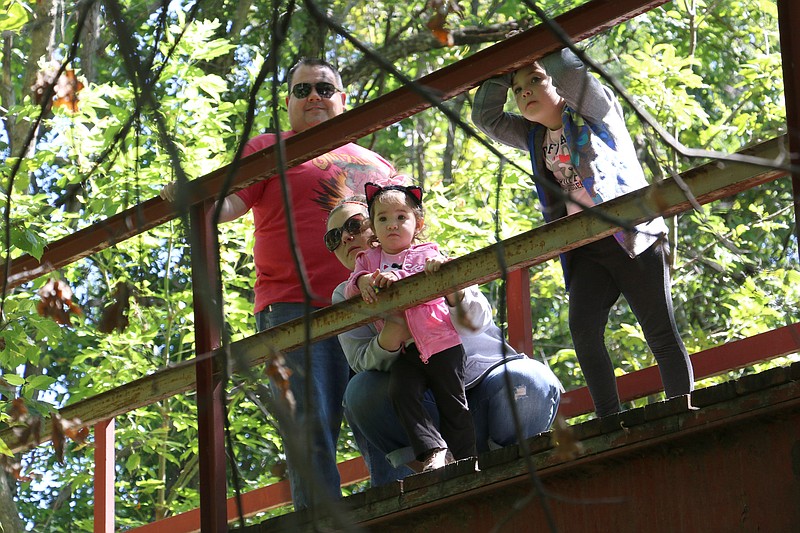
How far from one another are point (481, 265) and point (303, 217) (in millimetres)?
1357

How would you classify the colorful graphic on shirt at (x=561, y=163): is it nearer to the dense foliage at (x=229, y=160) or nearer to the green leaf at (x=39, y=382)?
the green leaf at (x=39, y=382)

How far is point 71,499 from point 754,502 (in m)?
10.1

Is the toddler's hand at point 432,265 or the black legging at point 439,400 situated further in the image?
the black legging at point 439,400

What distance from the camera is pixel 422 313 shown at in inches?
155

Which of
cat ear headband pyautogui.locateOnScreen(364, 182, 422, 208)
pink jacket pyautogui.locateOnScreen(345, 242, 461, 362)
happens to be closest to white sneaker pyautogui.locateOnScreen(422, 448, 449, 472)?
pink jacket pyautogui.locateOnScreen(345, 242, 461, 362)

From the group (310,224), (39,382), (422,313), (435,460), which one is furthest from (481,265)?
(39,382)

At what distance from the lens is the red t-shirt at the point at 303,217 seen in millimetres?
4504

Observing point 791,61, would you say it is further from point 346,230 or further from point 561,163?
point 346,230

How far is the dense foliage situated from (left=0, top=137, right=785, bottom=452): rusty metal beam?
5.04ft

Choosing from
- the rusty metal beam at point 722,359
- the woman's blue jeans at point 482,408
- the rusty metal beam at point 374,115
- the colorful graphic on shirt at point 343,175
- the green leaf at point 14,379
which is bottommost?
the woman's blue jeans at point 482,408

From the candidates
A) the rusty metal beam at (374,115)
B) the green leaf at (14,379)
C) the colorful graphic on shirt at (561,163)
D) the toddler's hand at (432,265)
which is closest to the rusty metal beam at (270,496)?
the green leaf at (14,379)

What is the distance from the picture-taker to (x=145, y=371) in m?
8.59

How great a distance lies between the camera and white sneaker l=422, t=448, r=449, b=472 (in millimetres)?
3764

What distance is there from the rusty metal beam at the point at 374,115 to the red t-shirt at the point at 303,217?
1.86ft
